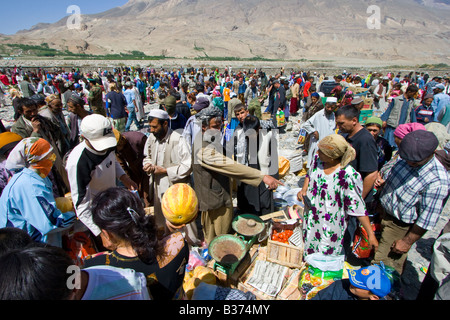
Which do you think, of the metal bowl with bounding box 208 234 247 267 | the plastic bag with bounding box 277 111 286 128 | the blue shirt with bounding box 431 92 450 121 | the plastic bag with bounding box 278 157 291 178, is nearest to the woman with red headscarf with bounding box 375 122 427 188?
the plastic bag with bounding box 278 157 291 178

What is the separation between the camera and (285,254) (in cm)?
300

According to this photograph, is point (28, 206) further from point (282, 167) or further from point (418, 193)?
point (418, 193)

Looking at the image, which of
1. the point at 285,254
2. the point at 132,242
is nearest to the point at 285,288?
the point at 285,254

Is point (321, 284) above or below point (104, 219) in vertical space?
below

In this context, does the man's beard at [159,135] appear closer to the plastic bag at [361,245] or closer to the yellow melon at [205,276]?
the yellow melon at [205,276]

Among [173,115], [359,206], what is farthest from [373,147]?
[173,115]

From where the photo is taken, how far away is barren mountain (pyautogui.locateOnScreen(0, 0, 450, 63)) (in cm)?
7600

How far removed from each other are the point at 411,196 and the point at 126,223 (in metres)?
2.72

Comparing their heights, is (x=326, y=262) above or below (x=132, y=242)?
below

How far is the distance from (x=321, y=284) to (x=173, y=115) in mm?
4477

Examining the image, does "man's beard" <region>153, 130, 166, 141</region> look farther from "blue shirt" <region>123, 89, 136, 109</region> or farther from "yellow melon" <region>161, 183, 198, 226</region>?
"blue shirt" <region>123, 89, 136, 109</region>

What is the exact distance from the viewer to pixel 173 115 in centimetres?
555

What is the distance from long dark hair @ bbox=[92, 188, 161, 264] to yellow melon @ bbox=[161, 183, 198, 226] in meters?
0.49
